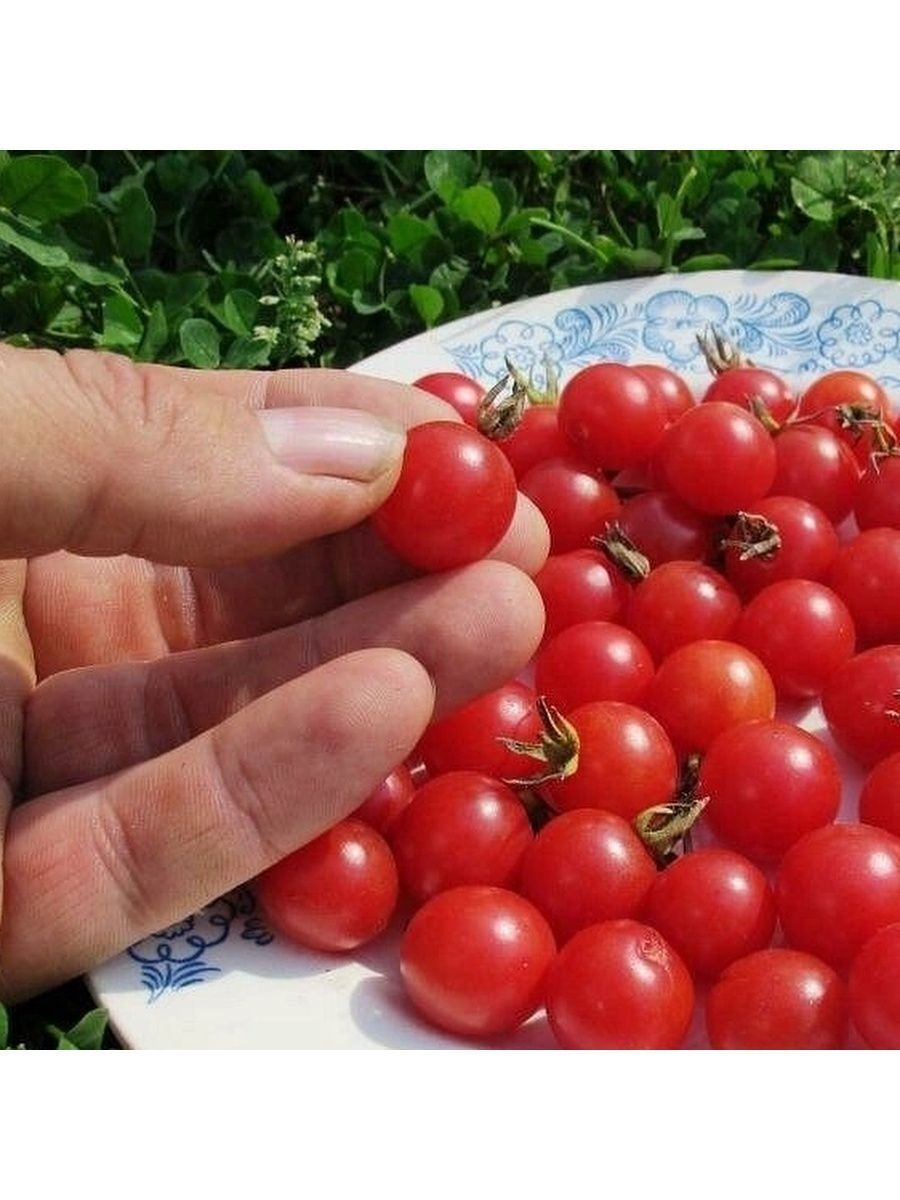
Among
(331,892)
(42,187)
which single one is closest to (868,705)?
(331,892)

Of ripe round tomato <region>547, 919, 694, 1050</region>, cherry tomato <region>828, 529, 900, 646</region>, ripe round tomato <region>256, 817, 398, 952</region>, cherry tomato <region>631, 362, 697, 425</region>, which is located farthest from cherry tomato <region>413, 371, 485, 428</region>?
ripe round tomato <region>547, 919, 694, 1050</region>

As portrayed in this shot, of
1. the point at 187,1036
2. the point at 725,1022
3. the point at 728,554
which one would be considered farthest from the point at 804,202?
the point at 187,1036

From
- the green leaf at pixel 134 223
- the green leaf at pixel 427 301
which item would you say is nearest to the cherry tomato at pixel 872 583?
the green leaf at pixel 427 301

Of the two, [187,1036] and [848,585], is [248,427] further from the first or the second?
[848,585]

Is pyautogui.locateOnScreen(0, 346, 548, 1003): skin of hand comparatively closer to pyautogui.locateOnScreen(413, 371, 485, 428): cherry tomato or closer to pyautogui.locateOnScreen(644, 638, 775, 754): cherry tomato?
pyautogui.locateOnScreen(644, 638, 775, 754): cherry tomato

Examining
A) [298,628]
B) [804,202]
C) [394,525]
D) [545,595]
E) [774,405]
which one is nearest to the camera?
[394,525]
